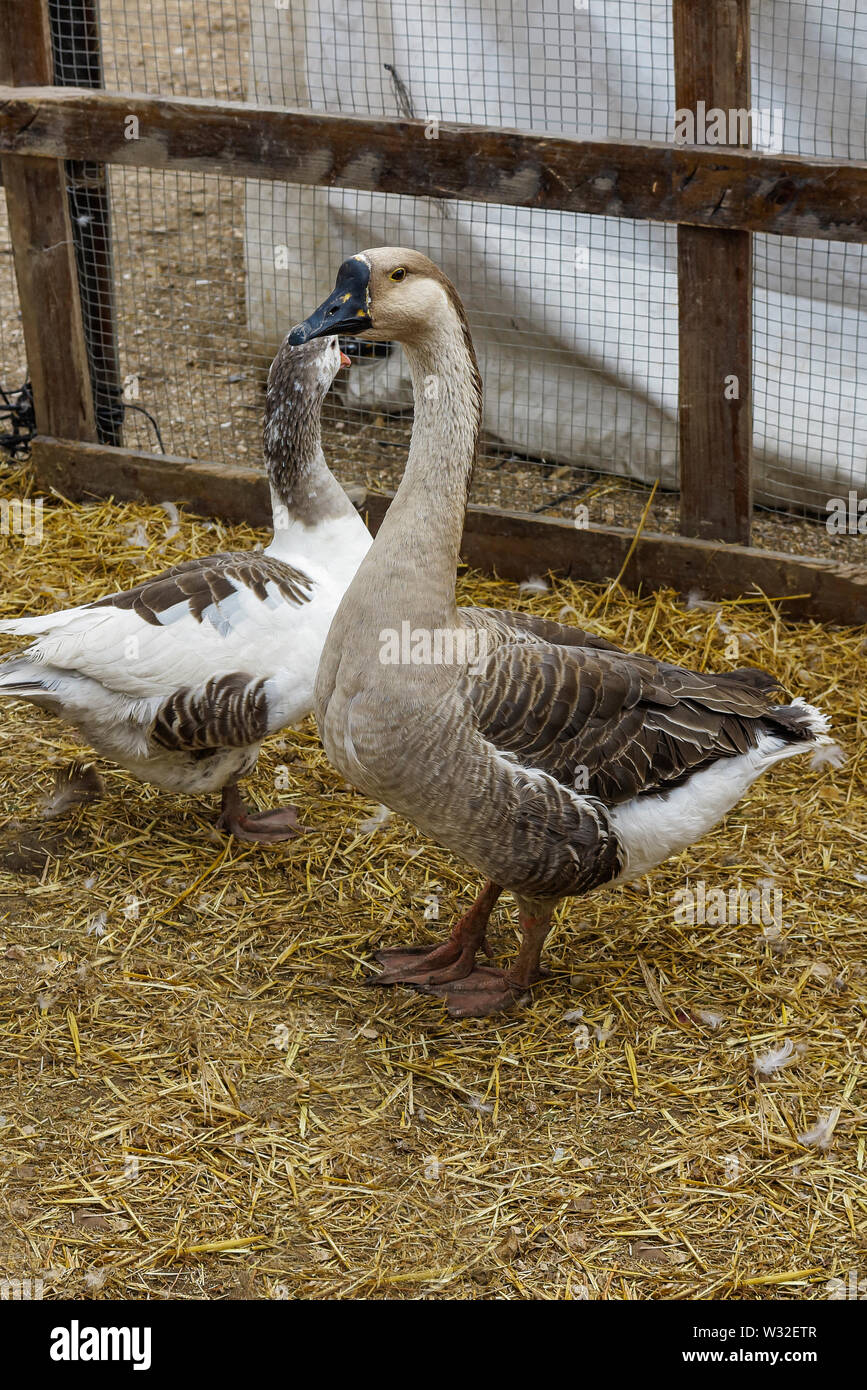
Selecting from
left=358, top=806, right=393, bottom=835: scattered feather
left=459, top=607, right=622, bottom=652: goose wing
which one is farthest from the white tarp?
left=358, top=806, right=393, bottom=835: scattered feather

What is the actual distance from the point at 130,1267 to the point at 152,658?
5.84 ft

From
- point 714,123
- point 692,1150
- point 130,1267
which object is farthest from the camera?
point 714,123

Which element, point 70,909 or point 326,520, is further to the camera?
point 326,520

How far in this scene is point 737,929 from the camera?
416cm

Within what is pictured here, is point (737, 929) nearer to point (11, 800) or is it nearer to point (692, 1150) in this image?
point (692, 1150)

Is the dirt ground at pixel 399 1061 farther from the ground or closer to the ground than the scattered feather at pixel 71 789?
closer to the ground

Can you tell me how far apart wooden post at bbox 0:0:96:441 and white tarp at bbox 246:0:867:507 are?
4.12ft

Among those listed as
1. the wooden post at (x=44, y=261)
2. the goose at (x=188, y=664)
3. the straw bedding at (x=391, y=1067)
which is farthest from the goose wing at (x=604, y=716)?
the wooden post at (x=44, y=261)

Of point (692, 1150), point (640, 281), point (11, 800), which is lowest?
point (692, 1150)

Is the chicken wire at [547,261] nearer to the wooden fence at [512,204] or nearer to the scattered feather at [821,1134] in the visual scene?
the wooden fence at [512,204]

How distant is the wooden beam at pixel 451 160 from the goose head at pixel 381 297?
2.14 meters

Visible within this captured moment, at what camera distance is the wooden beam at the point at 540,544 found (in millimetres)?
5457

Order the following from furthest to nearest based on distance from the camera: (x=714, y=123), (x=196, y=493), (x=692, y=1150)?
(x=196, y=493) < (x=714, y=123) < (x=692, y=1150)

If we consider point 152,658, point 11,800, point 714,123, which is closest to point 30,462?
point 11,800
